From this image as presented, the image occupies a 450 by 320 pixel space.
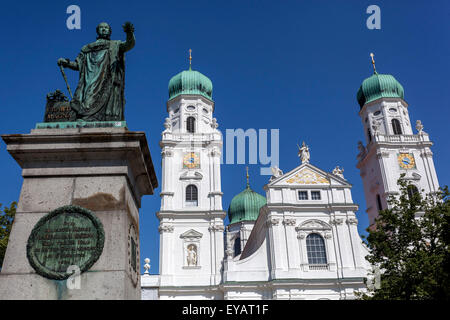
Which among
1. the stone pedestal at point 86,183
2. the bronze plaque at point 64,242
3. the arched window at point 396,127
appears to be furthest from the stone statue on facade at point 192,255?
the bronze plaque at point 64,242

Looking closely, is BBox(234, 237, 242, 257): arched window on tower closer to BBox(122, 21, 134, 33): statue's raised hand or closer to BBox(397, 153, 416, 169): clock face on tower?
BBox(397, 153, 416, 169): clock face on tower

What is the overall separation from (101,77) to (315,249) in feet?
102

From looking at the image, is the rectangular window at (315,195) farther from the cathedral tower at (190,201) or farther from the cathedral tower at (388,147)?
the cathedral tower at (190,201)

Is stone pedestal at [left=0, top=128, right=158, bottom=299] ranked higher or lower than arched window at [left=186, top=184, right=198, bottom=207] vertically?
lower

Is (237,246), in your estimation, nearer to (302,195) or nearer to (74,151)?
(302,195)

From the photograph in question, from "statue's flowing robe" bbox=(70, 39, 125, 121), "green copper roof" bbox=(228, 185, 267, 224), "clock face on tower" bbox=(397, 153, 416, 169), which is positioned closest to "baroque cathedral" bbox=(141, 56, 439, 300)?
"clock face on tower" bbox=(397, 153, 416, 169)

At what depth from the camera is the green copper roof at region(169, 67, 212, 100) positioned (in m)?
44.5

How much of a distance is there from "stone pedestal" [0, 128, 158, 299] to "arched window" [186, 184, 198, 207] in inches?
1253

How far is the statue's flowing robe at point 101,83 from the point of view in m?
6.36

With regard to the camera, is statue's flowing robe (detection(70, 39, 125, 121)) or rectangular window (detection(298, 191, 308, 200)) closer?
statue's flowing robe (detection(70, 39, 125, 121))

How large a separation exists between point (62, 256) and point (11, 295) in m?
0.70

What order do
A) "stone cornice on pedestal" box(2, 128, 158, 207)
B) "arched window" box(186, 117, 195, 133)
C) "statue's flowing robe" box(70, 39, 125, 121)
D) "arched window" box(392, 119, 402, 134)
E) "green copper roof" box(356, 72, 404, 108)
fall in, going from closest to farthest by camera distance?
"stone cornice on pedestal" box(2, 128, 158, 207)
"statue's flowing robe" box(70, 39, 125, 121)
"arched window" box(186, 117, 195, 133)
"arched window" box(392, 119, 402, 134)
"green copper roof" box(356, 72, 404, 108)

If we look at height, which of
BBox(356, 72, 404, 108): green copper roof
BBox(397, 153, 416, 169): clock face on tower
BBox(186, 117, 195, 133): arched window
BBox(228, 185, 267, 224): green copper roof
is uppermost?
BBox(356, 72, 404, 108): green copper roof

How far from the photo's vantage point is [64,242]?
5441mm
